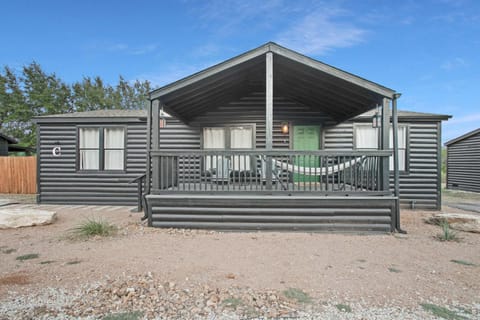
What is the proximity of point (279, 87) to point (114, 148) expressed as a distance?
524 centimetres

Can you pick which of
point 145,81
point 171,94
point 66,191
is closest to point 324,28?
point 171,94

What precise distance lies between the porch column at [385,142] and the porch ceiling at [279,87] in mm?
232

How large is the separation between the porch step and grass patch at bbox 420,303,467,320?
2249 millimetres

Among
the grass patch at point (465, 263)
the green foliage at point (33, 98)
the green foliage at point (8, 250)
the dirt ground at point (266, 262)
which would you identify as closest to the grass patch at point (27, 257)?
the dirt ground at point (266, 262)

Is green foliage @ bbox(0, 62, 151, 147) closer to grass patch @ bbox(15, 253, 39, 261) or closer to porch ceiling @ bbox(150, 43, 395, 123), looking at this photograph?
porch ceiling @ bbox(150, 43, 395, 123)

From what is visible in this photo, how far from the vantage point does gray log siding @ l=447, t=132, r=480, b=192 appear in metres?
12.1

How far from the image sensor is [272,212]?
4.34 meters

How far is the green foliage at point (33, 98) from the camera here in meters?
18.9

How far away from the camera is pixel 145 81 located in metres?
28.5

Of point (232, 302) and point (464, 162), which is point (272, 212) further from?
point (464, 162)

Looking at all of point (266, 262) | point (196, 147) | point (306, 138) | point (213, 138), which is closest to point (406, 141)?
point (306, 138)

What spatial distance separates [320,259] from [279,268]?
25.1 inches

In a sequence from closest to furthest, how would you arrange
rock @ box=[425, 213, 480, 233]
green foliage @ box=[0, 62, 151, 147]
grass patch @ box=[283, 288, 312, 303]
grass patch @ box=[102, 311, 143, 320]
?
grass patch @ box=[102, 311, 143, 320] → grass patch @ box=[283, 288, 312, 303] → rock @ box=[425, 213, 480, 233] → green foliage @ box=[0, 62, 151, 147]

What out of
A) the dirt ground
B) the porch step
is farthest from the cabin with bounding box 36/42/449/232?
the dirt ground
